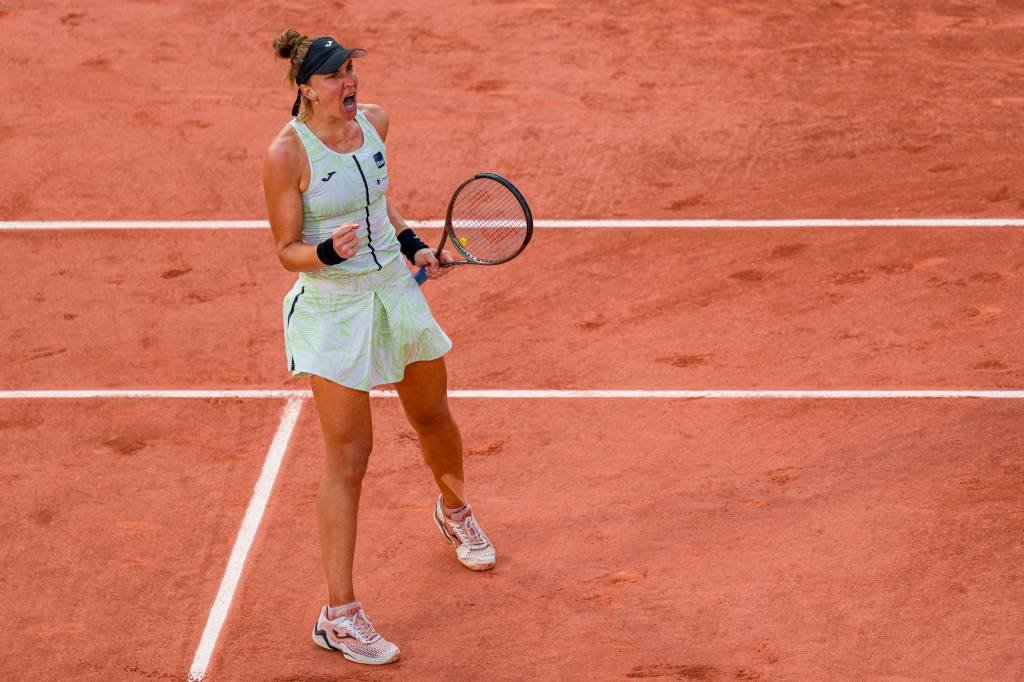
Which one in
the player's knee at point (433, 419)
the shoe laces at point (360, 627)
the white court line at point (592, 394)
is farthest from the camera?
the white court line at point (592, 394)

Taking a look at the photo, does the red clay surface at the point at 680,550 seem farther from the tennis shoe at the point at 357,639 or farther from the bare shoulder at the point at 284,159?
the bare shoulder at the point at 284,159

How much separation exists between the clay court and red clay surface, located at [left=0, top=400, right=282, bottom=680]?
20mm

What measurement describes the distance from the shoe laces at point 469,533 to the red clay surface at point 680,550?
0.14 meters

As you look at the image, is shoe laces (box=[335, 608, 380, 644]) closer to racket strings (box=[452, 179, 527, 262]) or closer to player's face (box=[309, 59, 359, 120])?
racket strings (box=[452, 179, 527, 262])

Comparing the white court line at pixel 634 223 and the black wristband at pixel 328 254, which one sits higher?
the black wristband at pixel 328 254

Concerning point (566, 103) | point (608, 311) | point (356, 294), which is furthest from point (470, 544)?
point (566, 103)

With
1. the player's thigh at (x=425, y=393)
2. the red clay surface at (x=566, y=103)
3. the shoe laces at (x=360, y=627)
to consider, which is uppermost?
the player's thigh at (x=425, y=393)

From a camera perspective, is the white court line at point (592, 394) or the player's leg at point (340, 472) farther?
the white court line at point (592, 394)

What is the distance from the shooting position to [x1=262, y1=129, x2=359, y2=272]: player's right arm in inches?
202

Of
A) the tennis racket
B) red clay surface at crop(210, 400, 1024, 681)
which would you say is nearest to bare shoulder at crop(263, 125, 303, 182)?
the tennis racket

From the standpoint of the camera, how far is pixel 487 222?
5953 millimetres

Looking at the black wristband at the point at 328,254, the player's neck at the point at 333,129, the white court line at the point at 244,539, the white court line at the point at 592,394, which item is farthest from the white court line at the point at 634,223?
the black wristband at the point at 328,254

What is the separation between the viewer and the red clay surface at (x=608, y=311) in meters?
7.57

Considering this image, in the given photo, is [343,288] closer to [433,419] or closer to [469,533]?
[433,419]
